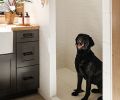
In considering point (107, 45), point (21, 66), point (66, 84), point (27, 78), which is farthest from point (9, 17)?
point (107, 45)

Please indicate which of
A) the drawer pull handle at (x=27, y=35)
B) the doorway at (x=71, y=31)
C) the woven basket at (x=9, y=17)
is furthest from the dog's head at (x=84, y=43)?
the woven basket at (x=9, y=17)

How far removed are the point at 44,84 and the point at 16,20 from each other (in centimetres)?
109

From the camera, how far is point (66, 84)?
3398 millimetres

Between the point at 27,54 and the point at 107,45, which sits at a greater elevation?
the point at 107,45

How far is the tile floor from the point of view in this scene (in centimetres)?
292

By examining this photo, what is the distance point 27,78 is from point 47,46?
0.53 meters

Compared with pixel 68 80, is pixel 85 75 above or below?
above

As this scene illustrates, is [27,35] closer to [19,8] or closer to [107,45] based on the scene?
[19,8]

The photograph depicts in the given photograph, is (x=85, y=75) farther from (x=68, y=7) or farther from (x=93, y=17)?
(x=68, y=7)

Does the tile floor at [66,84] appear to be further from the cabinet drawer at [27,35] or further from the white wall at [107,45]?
the white wall at [107,45]

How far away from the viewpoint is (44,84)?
2.89 m

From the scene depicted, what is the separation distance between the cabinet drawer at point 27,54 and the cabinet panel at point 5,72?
14 centimetres

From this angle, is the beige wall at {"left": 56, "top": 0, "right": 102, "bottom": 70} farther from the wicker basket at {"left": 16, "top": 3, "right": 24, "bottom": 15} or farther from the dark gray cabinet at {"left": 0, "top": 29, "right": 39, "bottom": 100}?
the dark gray cabinet at {"left": 0, "top": 29, "right": 39, "bottom": 100}

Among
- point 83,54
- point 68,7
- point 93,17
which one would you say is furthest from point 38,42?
point 68,7
